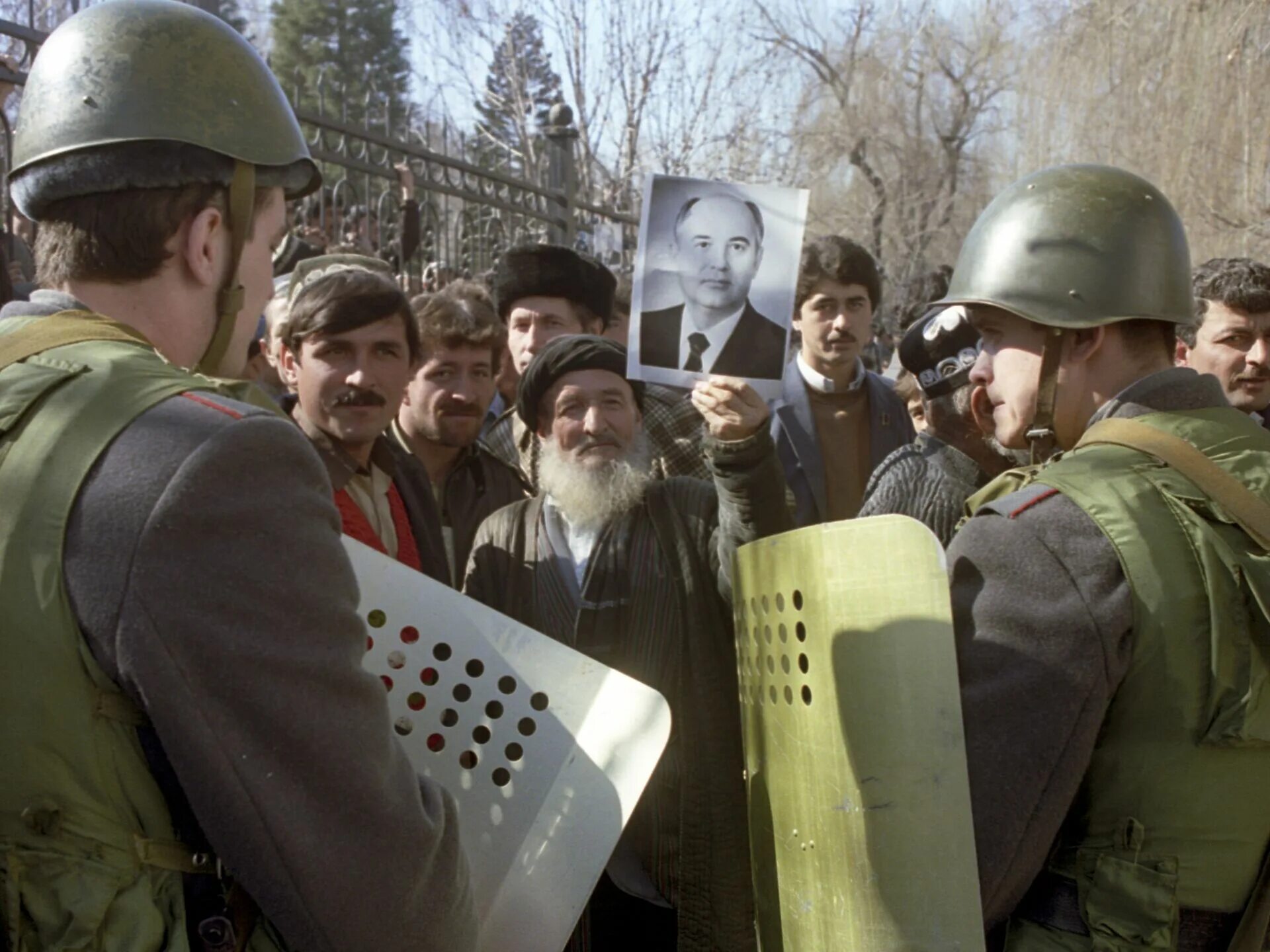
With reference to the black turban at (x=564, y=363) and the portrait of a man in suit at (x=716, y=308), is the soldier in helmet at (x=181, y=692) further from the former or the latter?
the black turban at (x=564, y=363)

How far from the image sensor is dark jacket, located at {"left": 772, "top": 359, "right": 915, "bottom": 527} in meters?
4.54

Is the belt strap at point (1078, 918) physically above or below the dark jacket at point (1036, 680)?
below

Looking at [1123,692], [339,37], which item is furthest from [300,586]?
[339,37]

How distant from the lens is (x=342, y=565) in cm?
149

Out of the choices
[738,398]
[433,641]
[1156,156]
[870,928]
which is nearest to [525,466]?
[738,398]

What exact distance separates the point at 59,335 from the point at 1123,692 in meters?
1.50

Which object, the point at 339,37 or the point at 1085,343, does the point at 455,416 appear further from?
the point at 339,37

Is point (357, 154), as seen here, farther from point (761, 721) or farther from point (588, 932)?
point (761, 721)

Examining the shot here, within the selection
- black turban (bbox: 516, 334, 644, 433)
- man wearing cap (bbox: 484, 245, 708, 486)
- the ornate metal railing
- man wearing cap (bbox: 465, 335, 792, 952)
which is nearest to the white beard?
man wearing cap (bbox: 465, 335, 792, 952)

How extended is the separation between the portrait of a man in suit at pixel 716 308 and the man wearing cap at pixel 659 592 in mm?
70

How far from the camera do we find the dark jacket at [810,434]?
14.9 feet

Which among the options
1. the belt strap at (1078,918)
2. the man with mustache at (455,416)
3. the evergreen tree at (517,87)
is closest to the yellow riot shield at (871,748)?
the belt strap at (1078,918)

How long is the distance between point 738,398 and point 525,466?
1436 mm

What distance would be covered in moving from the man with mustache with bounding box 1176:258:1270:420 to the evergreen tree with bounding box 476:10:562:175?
31.5 feet
